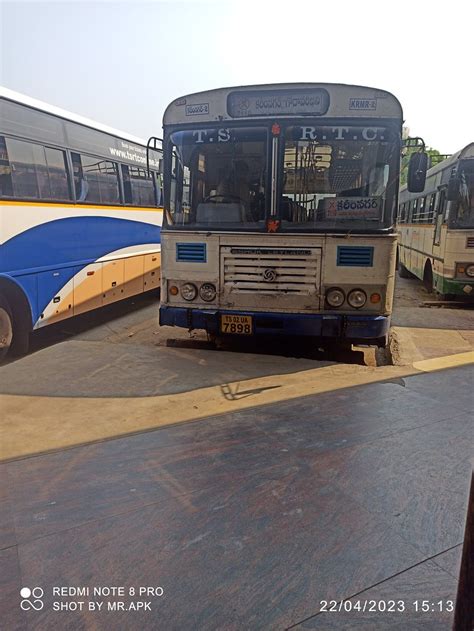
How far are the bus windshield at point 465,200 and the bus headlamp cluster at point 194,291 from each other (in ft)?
22.0

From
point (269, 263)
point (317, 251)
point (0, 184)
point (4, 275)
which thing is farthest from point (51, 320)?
point (317, 251)

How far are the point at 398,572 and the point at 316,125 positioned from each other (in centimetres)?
477

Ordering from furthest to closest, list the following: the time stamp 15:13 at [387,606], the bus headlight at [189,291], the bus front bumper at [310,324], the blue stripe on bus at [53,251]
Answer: the blue stripe on bus at [53,251] < the bus headlight at [189,291] < the bus front bumper at [310,324] < the time stamp 15:13 at [387,606]

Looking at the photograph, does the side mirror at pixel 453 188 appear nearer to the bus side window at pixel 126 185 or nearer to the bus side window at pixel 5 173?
the bus side window at pixel 126 185

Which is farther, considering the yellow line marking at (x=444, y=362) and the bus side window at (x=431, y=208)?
the bus side window at (x=431, y=208)

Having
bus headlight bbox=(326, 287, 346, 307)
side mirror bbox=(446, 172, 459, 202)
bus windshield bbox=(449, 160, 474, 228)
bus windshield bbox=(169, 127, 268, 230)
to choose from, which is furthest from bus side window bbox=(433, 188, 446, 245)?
bus windshield bbox=(169, 127, 268, 230)

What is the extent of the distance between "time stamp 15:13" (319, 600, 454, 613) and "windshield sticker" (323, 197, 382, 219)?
14.1 feet

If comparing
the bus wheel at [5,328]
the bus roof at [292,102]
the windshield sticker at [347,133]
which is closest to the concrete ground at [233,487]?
the bus wheel at [5,328]

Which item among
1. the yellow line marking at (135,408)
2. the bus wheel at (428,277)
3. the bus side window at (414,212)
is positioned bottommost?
the bus wheel at (428,277)

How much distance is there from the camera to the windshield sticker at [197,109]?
6.01 metres

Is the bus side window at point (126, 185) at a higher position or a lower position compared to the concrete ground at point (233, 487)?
higher

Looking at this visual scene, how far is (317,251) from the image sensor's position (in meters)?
5.76

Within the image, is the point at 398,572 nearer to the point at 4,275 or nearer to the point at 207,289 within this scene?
the point at 207,289

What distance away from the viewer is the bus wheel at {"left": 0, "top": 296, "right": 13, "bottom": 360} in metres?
6.78
